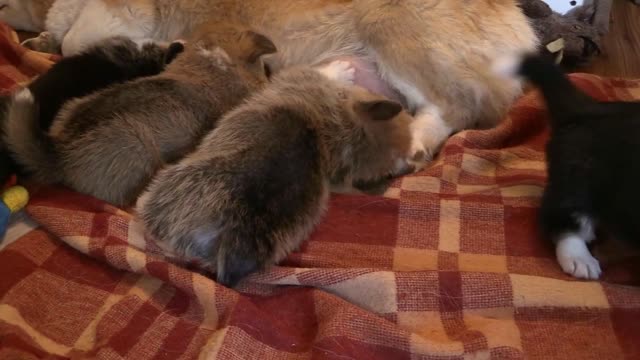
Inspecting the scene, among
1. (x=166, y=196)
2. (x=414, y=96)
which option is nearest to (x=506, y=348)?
(x=166, y=196)

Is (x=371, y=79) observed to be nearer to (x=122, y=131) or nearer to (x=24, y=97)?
(x=122, y=131)

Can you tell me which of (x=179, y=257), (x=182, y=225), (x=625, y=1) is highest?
(x=182, y=225)

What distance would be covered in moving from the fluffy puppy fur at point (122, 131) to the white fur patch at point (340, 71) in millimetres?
339

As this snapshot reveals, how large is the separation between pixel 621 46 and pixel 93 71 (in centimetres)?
217

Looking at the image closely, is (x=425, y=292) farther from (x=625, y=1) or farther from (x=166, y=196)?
(x=625, y=1)

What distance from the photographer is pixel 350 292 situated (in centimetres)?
156

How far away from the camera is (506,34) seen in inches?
85.3

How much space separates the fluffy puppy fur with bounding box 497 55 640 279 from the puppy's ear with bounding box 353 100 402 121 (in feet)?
1.30

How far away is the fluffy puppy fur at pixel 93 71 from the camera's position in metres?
2.00

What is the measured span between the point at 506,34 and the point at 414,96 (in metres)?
0.36

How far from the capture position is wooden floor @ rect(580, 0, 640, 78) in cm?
265

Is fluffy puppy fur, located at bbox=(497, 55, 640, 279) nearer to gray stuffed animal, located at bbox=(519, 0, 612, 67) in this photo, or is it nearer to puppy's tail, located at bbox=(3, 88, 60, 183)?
gray stuffed animal, located at bbox=(519, 0, 612, 67)

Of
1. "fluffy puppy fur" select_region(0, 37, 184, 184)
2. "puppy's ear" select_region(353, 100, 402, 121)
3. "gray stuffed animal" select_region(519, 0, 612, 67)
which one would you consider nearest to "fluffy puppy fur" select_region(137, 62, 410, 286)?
"puppy's ear" select_region(353, 100, 402, 121)

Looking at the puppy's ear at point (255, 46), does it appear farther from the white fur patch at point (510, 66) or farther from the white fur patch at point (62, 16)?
the white fur patch at point (62, 16)
